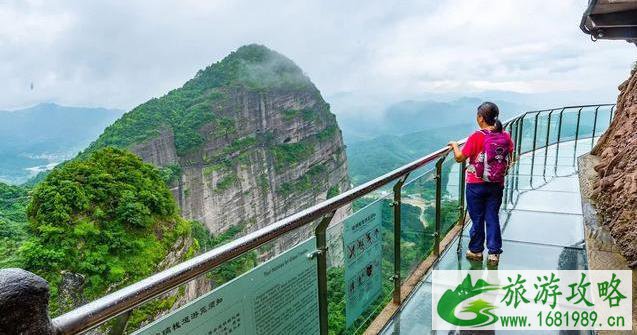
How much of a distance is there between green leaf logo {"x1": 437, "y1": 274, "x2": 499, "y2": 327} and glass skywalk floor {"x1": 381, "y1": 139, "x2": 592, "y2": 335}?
9 cm

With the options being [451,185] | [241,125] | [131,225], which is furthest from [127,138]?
[451,185]

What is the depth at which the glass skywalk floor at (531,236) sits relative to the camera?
266cm

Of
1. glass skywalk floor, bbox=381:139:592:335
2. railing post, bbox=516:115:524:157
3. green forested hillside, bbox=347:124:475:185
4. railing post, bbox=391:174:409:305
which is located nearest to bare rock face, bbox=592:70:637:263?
glass skywalk floor, bbox=381:139:592:335

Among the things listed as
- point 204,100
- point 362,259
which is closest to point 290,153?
point 204,100

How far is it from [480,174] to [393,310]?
3.94ft

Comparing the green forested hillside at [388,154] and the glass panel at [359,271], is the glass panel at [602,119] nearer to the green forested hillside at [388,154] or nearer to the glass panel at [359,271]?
the glass panel at [359,271]

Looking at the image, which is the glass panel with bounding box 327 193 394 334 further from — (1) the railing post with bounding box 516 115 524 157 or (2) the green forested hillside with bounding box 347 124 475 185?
(2) the green forested hillside with bounding box 347 124 475 185

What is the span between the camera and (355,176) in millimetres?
80875

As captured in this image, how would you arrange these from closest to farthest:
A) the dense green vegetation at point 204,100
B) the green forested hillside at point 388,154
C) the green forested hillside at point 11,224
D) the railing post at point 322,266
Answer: the railing post at point 322,266
the green forested hillside at point 11,224
the dense green vegetation at point 204,100
the green forested hillside at point 388,154

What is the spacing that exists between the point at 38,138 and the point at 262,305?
187 meters

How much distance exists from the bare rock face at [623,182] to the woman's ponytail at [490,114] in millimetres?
1062

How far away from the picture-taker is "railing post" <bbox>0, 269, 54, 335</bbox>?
0.68m

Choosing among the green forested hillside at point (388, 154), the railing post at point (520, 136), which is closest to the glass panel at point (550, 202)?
the railing post at point (520, 136)

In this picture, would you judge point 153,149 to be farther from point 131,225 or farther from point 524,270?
point 524,270
